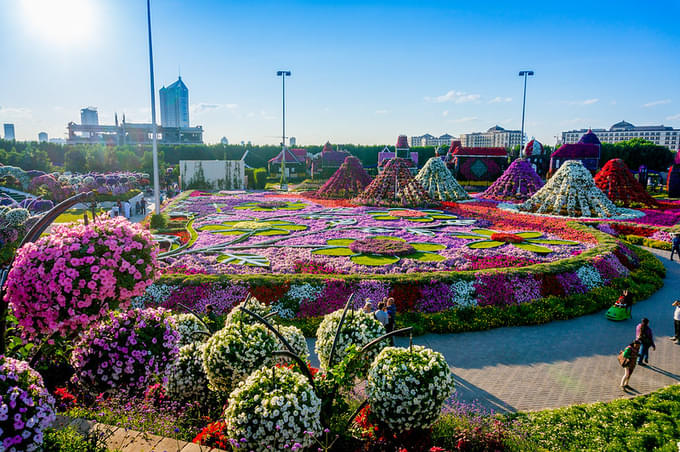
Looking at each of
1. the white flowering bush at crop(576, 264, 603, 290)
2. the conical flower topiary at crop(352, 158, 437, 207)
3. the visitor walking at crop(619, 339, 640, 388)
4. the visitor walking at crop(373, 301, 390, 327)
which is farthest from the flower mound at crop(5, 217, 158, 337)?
the conical flower topiary at crop(352, 158, 437, 207)

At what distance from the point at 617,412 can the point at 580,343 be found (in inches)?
124

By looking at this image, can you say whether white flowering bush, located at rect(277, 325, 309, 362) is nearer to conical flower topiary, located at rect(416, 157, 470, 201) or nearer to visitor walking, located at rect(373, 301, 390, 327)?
visitor walking, located at rect(373, 301, 390, 327)

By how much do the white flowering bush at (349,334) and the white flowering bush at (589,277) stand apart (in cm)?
903

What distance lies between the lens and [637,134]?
6668 inches

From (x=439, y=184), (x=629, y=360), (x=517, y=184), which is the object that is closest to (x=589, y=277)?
(x=629, y=360)

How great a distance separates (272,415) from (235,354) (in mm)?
1212

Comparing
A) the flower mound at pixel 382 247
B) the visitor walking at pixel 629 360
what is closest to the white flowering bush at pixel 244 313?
the visitor walking at pixel 629 360

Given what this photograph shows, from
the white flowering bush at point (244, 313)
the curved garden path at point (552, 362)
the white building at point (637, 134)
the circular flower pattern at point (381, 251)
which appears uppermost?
the white building at point (637, 134)

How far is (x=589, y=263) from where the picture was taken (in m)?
14.0

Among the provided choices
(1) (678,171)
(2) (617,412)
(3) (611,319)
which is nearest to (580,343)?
(3) (611,319)

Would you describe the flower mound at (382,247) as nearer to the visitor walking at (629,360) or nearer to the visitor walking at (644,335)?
the visitor walking at (644,335)

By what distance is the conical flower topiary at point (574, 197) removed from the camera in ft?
83.7

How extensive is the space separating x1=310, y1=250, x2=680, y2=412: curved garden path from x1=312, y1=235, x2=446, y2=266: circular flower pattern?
206 inches

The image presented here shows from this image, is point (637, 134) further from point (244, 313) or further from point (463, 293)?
point (244, 313)
